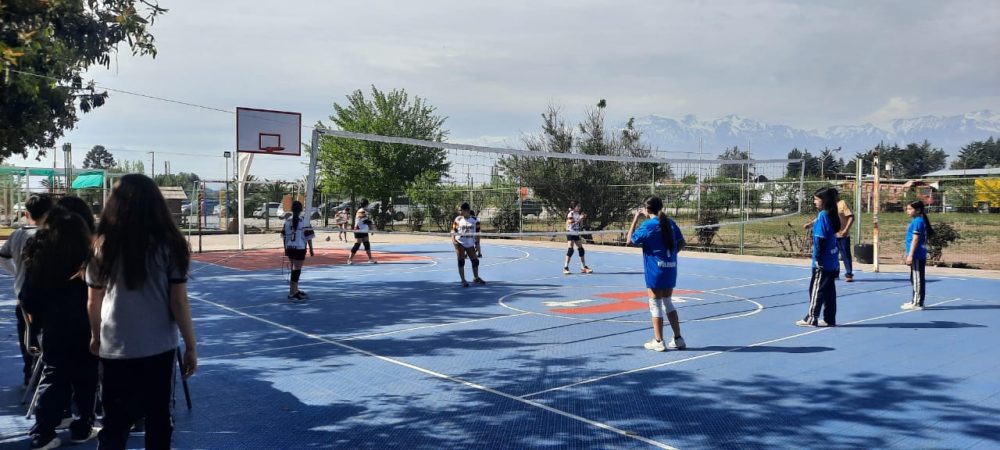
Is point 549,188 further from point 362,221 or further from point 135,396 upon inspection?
point 135,396

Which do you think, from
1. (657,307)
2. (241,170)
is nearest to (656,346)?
(657,307)

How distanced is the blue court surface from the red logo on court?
0.06 m

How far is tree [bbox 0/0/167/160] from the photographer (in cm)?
947

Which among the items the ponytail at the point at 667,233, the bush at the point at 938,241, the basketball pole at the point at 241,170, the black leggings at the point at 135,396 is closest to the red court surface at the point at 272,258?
the basketball pole at the point at 241,170

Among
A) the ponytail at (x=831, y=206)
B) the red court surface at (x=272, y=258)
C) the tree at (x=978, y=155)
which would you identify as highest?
the tree at (x=978, y=155)

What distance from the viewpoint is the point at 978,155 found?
91688mm

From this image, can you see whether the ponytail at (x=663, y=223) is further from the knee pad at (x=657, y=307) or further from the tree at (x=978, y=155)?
the tree at (x=978, y=155)

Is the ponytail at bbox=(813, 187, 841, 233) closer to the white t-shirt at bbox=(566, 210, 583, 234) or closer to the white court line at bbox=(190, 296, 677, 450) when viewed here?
the white court line at bbox=(190, 296, 677, 450)

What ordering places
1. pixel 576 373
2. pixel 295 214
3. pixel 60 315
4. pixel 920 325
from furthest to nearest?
pixel 295 214
pixel 920 325
pixel 576 373
pixel 60 315

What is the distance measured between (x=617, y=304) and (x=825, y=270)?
349 centimetres

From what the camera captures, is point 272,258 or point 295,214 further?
point 272,258

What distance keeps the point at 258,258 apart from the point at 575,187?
12.3m

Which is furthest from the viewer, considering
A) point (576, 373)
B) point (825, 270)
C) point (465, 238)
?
point (465, 238)

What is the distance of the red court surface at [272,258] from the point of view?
758 inches
